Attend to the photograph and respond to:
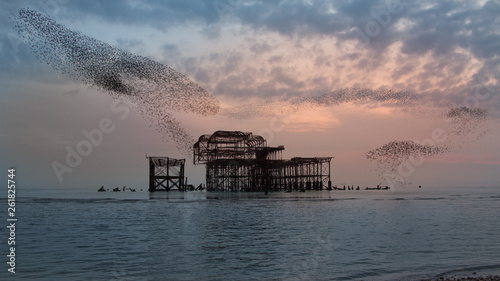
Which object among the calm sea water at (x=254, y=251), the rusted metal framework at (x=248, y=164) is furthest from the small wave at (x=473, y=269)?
the rusted metal framework at (x=248, y=164)

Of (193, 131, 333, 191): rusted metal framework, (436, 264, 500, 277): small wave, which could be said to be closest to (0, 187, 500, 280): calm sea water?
(436, 264, 500, 277): small wave

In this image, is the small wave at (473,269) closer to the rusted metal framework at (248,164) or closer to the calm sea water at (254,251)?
the calm sea water at (254,251)

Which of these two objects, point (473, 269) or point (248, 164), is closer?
point (473, 269)

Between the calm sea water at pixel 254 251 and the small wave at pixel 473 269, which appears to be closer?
the small wave at pixel 473 269

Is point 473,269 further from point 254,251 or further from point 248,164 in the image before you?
point 248,164

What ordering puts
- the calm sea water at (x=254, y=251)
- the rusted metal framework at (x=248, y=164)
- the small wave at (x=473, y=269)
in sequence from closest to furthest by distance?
the small wave at (x=473, y=269)
the calm sea water at (x=254, y=251)
the rusted metal framework at (x=248, y=164)

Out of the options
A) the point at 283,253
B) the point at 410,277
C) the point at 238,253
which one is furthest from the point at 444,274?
the point at 238,253

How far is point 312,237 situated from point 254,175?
98.4 m

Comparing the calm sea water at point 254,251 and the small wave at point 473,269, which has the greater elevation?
the small wave at point 473,269

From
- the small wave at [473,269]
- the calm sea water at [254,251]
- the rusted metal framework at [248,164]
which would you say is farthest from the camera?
the rusted metal framework at [248,164]

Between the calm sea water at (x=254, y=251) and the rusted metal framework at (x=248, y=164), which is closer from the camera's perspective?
the calm sea water at (x=254, y=251)

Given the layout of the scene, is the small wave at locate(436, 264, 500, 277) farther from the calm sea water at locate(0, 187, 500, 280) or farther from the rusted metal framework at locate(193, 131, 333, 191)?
the rusted metal framework at locate(193, 131, 333, 191)

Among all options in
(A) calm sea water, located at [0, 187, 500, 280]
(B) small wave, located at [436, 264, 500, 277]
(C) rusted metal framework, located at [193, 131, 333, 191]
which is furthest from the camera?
(C) rusted metal framework, located at [193, 131, 333, 191]

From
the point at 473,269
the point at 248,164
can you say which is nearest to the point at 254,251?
the point at 473,269
